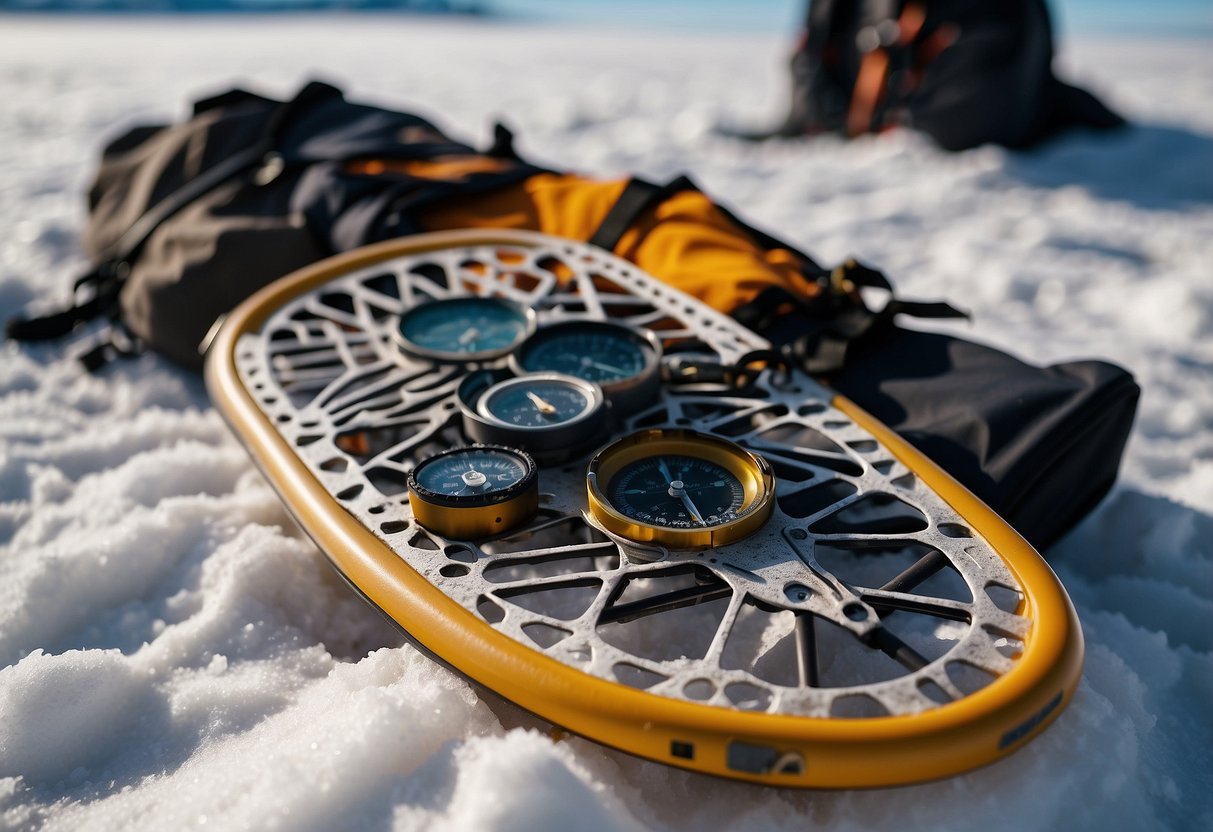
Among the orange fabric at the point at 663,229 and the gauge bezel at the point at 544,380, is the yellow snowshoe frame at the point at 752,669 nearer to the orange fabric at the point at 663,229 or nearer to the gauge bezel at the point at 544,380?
the gauge bezel at the point at 544,380

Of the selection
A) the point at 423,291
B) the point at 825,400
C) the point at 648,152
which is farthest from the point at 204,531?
the point at 648,152

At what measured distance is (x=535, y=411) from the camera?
1555 millimetres

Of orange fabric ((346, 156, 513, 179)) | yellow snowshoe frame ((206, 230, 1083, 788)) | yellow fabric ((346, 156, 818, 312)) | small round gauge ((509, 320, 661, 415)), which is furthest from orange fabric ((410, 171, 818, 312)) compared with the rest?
yellow snowshoe frame ((206, 230, 1083, 788))

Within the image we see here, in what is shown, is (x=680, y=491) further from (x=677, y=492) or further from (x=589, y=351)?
(x=589, y=351)

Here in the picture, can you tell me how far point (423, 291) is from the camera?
2.01m

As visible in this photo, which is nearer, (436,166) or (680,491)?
(680,491)

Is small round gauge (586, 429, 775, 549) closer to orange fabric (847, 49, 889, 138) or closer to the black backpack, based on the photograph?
A: the black backpack

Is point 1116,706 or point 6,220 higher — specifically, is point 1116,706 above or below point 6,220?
above

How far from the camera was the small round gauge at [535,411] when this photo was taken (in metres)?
1.46

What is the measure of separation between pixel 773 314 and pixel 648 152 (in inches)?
118

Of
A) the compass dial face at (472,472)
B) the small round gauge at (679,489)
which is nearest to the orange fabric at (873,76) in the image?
the small round gauge at (679,489)

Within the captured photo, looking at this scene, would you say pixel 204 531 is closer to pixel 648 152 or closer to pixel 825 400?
pixel 825 400

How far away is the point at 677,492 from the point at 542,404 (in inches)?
12.0

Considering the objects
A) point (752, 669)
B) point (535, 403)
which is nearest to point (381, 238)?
point (535, 403)
